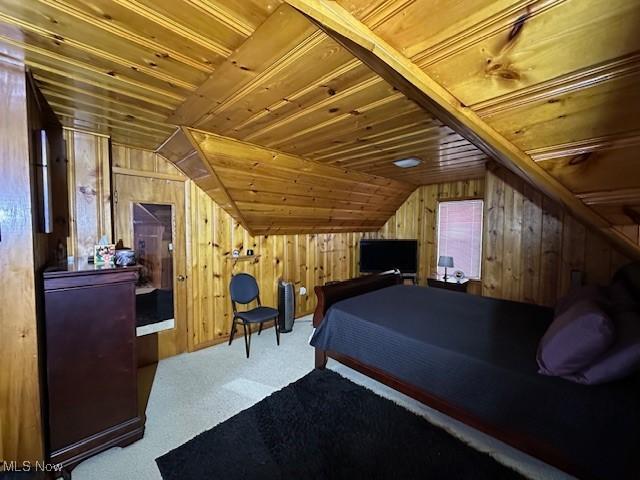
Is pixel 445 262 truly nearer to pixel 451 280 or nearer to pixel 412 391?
pixel 451 280

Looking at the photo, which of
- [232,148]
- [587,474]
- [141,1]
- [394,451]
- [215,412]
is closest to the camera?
[141,1]

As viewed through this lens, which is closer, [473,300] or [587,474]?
[587,474]

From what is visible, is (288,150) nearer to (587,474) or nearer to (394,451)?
(394,451)

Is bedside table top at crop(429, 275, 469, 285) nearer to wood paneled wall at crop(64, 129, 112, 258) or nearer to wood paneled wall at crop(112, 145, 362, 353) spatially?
wood paneled wall at crop(112, 145, 362, 353)

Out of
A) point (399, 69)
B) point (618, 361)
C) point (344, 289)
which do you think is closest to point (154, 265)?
point (344, 289)

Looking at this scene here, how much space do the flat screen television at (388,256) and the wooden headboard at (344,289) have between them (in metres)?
0.88

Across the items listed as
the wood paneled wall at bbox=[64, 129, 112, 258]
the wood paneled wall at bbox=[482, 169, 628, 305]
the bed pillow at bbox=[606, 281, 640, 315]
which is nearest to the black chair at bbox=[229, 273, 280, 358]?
the wood paneled wall at bbox=[64, 129, 112, 258]

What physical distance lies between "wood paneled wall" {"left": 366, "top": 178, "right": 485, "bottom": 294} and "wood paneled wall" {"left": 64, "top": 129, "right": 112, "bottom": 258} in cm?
431

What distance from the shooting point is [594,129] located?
41.9 inches

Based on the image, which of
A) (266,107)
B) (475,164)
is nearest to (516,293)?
(475,164)

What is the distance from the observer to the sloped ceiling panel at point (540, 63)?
759 mm

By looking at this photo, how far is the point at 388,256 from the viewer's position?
469 cm

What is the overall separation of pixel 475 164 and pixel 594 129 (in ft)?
7.72

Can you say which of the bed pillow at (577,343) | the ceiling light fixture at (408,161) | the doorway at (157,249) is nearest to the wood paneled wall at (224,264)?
the doorway at (157,249)
